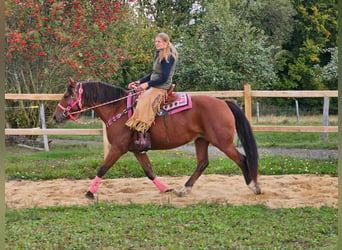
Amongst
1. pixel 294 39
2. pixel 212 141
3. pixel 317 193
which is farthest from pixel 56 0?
pixel 294 39

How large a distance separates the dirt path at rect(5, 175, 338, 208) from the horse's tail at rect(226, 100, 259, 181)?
42cm

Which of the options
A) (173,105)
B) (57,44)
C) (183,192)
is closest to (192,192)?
(183,192)

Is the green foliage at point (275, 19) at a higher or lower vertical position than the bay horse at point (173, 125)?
higher

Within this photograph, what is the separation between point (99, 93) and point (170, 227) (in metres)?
2.42

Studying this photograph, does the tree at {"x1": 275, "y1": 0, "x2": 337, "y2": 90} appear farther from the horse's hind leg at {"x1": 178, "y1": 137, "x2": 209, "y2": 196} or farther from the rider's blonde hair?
the rider's blonde hair

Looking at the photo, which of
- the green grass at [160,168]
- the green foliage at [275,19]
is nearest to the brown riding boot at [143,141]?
the green grass at [160,168]

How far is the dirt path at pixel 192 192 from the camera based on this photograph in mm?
5518

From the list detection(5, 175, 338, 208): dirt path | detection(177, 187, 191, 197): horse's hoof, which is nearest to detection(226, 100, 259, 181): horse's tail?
detection(5, 175, 338, 208): dirt path

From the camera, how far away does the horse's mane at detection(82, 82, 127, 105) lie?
584cm

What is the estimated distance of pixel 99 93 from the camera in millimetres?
5883

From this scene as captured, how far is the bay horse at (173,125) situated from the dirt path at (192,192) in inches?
10.5

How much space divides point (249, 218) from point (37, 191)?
Result: 334cm

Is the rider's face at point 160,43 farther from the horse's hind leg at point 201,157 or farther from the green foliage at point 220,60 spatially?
the green foliage at point 220,60

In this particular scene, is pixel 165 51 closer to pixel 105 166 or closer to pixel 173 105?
pixel 173 105
